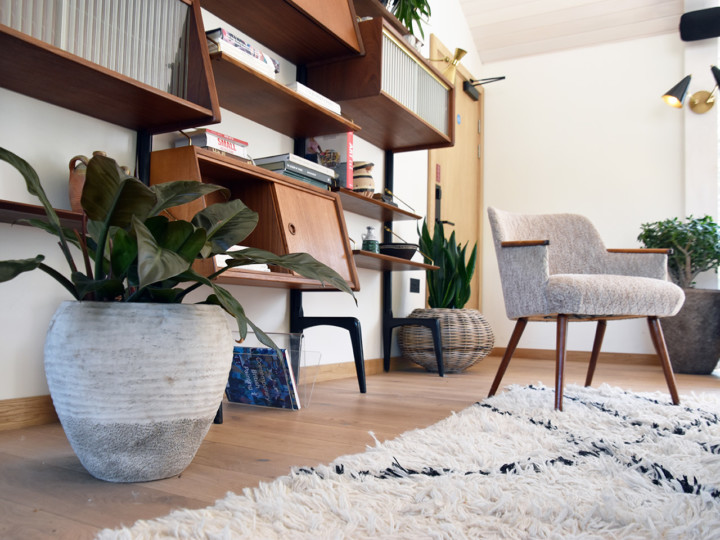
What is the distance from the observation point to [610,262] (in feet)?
7.70

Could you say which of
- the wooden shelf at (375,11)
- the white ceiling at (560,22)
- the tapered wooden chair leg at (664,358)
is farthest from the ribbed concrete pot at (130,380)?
the white ceiling at (560,22)

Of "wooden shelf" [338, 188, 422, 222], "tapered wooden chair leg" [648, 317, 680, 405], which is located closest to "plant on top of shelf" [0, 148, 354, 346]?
"wooden shelf" [338, 188, 422, 222]

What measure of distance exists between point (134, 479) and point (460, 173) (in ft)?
11.9

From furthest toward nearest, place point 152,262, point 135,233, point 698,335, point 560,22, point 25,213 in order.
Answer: point 560,22, point 698,335, point 25,213, point 135,233, point 152,262

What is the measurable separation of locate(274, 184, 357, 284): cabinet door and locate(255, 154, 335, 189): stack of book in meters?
0.05

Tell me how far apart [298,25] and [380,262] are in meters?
1.11

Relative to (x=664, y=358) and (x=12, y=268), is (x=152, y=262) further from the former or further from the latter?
(x=664, y=358)

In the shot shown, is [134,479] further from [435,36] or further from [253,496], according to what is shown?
[435,36]

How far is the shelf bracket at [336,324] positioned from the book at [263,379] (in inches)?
17.1

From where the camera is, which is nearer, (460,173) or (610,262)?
(610,262)

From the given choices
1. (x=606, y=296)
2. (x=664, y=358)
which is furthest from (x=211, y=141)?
(x=664, y=358)

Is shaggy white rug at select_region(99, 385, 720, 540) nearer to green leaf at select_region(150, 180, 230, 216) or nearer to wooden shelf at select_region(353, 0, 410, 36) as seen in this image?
green leaf at select_region(150, 180, 230, 216)

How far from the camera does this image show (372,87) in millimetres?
2354

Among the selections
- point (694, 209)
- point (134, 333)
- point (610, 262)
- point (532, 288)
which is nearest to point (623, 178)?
point (694, 209)
